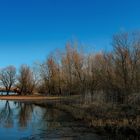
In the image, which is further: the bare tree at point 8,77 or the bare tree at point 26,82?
the bare tree at point 8,77

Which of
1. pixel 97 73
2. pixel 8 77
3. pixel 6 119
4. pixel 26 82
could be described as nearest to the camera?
pixel 6 119

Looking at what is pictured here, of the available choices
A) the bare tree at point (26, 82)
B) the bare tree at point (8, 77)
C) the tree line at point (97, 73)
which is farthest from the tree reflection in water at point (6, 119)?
the bare tree at point (8, 77)

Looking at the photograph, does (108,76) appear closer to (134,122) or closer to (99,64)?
(99,64)

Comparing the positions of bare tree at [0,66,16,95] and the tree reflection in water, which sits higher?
bare tree at [0,66,16,95]

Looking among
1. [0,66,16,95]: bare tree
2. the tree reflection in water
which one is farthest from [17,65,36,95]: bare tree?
the tree reflection in water

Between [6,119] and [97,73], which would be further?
[97,73]

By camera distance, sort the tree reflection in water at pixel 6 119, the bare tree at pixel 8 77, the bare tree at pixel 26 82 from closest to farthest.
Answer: the tree reflection in water at pixel 6 119 → the bare tree at pixel 26 82 → the bare tree at pixel 8 77

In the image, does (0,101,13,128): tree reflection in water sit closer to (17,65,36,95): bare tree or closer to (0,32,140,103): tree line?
(0,32,140,103): tree line

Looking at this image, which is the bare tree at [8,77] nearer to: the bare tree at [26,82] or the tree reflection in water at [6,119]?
the bare tree at [26,82]

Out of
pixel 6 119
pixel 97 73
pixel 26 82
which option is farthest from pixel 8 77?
pixel 6 119

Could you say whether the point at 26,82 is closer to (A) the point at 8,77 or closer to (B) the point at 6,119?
(A) the point at 8,77

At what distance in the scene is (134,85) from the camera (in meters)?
34.9

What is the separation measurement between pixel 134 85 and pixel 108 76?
286 inches

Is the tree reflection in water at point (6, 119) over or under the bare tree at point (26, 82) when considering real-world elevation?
under
